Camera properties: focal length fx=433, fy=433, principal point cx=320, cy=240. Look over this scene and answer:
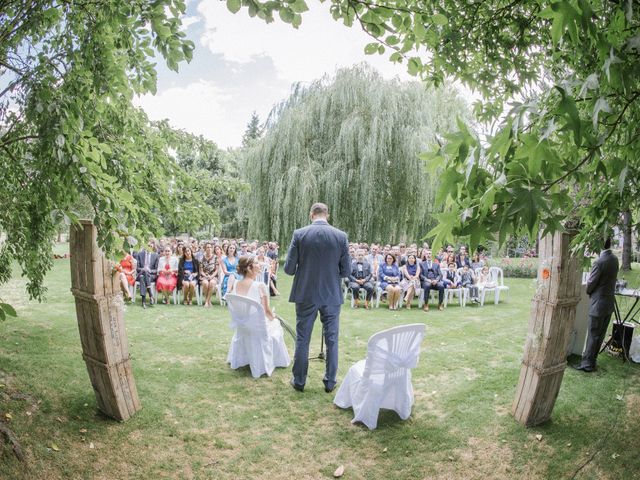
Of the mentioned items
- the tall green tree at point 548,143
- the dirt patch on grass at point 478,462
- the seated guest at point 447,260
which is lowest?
the dirt patch on grass at point 478,462

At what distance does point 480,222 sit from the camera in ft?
5.11

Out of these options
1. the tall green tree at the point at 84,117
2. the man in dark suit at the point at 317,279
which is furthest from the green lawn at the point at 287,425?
the tall green tree at the point at 84,117

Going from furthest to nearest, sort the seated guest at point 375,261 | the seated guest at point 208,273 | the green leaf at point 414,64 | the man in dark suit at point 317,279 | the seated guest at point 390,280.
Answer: the seated guest at point 375,261
the seated guest at point 390,280
the seated guest at point 208,273
the man in dark suit at point 317,279
the green leaf at point 414,64

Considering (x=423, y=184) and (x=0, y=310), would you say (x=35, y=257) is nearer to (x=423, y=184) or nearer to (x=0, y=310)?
(x=0, y=310)

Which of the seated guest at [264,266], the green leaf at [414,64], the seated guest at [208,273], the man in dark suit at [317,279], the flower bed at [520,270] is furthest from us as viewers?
the flower bed at [520,270]

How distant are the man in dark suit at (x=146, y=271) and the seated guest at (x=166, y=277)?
15 cm

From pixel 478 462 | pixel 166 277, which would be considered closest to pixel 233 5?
pixel 478 462

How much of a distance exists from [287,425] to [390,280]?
6875 mm

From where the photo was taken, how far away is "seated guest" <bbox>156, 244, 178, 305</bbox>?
10.4 m

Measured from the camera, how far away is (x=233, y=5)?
2143 mm

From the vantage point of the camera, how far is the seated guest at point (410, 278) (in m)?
10.9

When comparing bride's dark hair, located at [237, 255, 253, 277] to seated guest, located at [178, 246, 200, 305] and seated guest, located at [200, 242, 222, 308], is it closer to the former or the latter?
seated guest, located at [200, 242, 222, 308]

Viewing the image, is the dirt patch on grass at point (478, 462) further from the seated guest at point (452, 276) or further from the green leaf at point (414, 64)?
the seated guest at point (452, 276)

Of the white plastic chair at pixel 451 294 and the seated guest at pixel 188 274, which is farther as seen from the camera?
the white plastic chair at pixel 451 294
